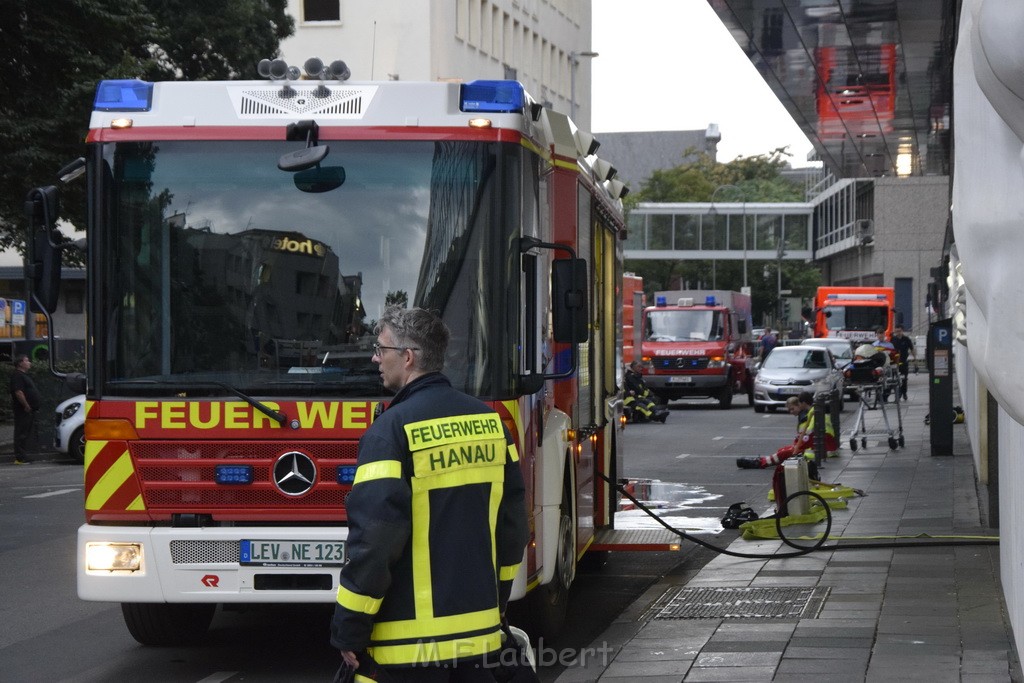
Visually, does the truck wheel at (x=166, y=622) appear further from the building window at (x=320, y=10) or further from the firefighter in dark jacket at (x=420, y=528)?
the building window at (x=320, y=10)

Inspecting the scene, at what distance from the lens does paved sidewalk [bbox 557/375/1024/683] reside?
25.1 ft

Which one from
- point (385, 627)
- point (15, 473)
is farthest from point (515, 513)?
point (15, 473)

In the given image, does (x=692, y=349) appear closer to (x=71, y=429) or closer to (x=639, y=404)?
(x=639, y=404)

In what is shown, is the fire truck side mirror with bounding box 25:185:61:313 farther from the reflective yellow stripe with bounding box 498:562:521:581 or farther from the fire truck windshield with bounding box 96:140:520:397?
the reflective yellow stripe with bounding box 498:562:521:581

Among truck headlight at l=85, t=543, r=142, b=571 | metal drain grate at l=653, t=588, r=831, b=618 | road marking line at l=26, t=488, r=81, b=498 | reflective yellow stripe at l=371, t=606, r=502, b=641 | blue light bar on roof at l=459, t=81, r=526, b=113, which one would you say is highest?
blue light bar on roof at l=459, t=81, r=526, b=113

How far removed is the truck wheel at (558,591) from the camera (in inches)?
Result: 339

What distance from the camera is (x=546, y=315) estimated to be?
26.9ft

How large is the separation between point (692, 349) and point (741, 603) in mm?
27332

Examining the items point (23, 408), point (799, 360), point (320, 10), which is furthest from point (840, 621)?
point (320, 10)

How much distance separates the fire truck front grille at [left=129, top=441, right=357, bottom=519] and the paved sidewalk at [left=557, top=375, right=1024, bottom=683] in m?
1.49

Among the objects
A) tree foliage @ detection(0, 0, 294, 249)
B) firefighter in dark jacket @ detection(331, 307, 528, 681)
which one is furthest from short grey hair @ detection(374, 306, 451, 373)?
tree foliage @ detection(0, 0, 294, 249)

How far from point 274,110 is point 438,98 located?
2.72 feet

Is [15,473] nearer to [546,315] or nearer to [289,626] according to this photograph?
[289,626]

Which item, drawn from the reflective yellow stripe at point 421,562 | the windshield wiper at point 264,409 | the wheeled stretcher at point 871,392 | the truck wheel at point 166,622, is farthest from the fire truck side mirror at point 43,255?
the wheeled stretcher at point 871,392
